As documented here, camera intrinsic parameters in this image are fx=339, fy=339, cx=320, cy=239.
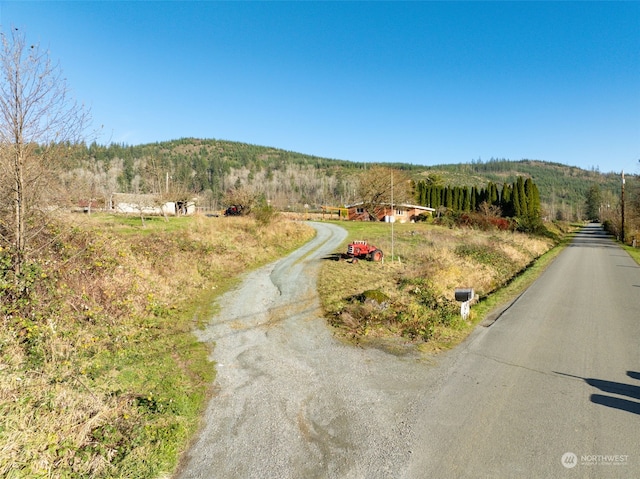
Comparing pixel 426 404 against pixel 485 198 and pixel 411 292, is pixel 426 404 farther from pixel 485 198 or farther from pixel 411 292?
pixel 485 198

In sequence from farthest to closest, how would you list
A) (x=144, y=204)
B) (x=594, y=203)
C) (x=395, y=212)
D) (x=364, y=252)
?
1. (x=594, y=203)
2. (x=395, y=212)
3. (x=144, y=204)
4. (x=364, y=252)

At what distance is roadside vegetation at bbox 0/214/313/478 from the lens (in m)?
4.52

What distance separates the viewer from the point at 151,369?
726cm

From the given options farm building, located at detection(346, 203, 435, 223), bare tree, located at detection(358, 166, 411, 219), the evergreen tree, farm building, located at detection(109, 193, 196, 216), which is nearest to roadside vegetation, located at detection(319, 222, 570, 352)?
farm building, located at detection(109, 193, 196, 216)

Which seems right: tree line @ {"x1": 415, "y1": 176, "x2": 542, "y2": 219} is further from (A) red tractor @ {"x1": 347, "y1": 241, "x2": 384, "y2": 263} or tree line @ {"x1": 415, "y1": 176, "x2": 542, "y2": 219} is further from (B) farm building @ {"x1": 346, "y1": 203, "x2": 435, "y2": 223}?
(A) red tractor @ {"x1": 347, "y1": 241, "x2": 384, "y2": 263}

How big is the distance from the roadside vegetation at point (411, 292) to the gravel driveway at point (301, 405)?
1.07 meters

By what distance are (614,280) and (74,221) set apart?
2569cm

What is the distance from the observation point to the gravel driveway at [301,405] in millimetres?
4613

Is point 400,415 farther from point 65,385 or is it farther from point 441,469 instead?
point 65,385

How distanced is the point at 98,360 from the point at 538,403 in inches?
345

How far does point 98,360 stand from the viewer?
7277 millimetres

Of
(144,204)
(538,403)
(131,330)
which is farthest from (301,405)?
(144,204)

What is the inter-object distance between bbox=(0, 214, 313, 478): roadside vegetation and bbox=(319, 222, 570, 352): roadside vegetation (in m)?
4.67

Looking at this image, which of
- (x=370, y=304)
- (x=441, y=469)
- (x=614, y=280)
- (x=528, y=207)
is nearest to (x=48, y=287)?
(x=370, y=304)
